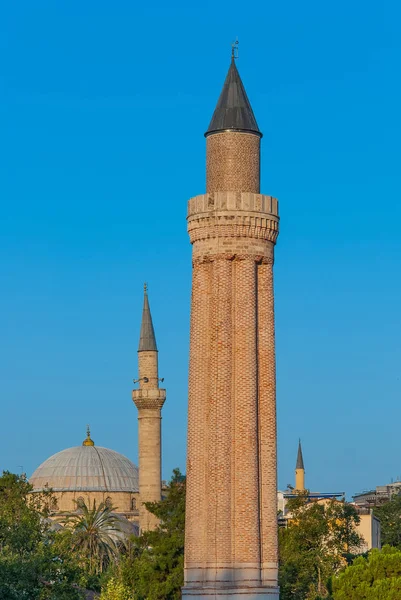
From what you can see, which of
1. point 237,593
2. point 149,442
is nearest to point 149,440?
point 149,442

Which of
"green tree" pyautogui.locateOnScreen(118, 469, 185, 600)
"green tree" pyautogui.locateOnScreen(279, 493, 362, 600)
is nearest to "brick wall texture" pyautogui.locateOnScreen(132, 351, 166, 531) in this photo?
"green tree" pyautogui.locateOnScreen(118, 469, 185, 600)

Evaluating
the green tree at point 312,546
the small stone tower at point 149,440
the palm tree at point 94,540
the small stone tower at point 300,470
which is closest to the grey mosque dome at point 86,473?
the small stone tower at point 300,470

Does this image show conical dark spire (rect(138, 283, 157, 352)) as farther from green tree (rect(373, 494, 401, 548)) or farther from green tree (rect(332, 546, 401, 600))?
green tree (rect(332, 546, 401, 600))

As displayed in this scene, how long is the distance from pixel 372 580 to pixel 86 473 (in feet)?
231

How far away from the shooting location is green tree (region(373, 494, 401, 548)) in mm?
92562

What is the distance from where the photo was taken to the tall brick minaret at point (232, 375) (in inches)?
1372

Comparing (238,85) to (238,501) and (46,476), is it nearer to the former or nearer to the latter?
(238,501)

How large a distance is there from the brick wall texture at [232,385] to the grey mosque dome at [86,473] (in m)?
77.6

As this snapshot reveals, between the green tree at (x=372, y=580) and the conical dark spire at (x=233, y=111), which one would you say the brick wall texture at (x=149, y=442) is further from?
the conical dark spire at (x=233, y=111)

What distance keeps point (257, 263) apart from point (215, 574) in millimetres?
8132

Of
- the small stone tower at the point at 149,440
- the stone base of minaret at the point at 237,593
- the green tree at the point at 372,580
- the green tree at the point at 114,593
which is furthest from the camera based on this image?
the small stone tower at the point at 149,440

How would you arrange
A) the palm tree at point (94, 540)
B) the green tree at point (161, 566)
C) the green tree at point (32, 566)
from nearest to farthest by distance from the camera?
the green tree at point (32, 566) < the green tree at point (161, 566) < the palm tree at point (94, 540)

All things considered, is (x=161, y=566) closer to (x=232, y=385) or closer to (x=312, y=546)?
(x=312, y=546)

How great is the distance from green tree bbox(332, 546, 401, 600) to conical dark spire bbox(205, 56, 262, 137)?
1545cm
